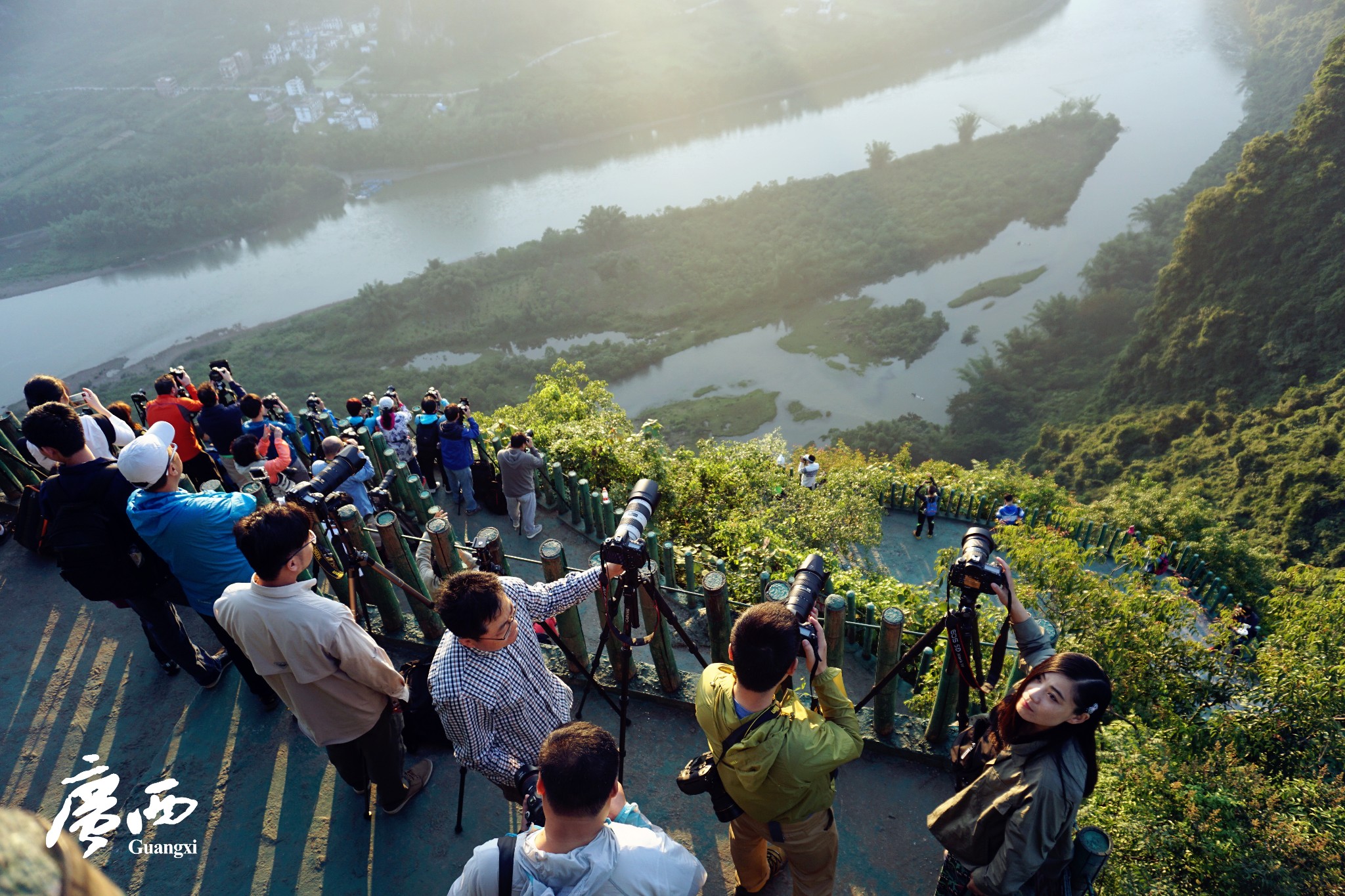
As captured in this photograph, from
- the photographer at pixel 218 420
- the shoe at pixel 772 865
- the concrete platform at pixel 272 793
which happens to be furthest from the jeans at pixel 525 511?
the shoe at pixel 772 865

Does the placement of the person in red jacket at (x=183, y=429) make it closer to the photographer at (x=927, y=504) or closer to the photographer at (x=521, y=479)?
the photographer at (x=521, y=479)

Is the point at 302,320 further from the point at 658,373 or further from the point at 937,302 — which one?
the point at 937,302

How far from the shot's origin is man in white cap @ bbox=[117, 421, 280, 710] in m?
3.33

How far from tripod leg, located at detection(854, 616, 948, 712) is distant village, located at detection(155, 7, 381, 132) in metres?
70.1

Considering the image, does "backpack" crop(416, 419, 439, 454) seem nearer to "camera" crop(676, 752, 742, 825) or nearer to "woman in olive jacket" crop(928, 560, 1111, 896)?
"camera" crop(676, 752, 742, 825)

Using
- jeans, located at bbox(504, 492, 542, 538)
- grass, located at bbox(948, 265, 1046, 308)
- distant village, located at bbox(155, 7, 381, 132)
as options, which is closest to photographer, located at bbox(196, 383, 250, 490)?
jeans, located at bbox(504, 492, 542, 538)

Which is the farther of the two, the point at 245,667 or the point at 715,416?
the point at 715,416

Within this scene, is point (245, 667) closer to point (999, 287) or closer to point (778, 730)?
point (778, 730)

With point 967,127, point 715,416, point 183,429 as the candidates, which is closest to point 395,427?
point 183,429

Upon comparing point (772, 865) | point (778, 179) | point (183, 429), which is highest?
point (183, 429)

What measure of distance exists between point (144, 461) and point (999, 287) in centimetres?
4212

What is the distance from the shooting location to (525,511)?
6.80 m

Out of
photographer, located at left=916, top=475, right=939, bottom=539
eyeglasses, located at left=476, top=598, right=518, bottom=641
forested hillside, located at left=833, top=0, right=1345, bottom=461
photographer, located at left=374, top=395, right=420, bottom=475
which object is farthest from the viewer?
forested hillside, located at left=833, top=0, right=1345, bottom=461

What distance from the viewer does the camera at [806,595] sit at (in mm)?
2615
